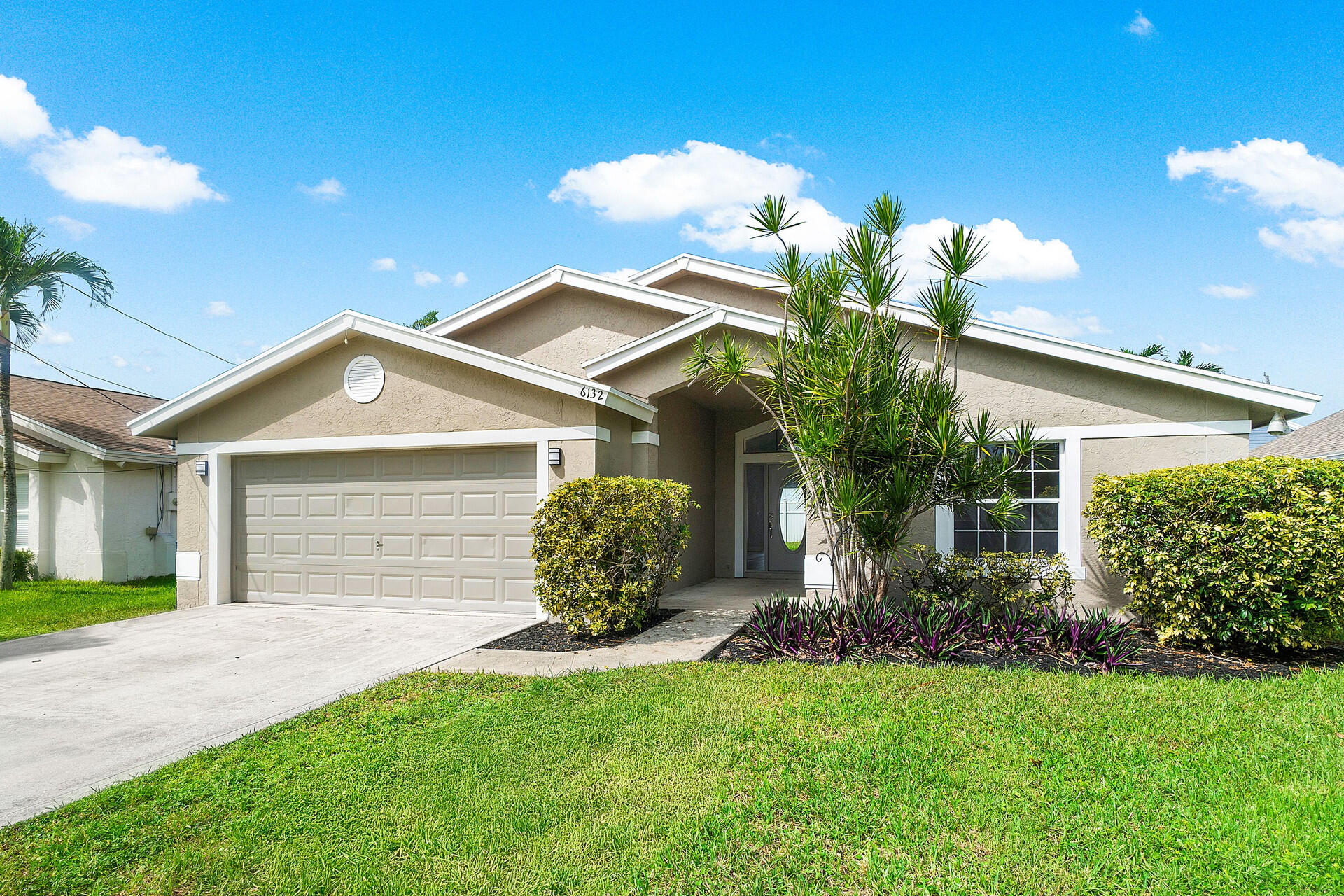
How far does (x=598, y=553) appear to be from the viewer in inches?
333

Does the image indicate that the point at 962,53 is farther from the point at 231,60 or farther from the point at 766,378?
the point at 231,60

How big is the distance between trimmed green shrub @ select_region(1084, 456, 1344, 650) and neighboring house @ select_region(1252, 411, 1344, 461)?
13.5m

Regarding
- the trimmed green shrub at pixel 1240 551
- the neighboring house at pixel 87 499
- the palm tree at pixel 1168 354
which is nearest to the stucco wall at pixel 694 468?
the trimmed green shrub at pixel 1240 551

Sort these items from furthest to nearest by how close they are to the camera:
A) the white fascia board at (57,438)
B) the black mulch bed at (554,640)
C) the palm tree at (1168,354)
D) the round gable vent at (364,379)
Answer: the palm tree at (1168,354), the white fascia board at (57,438), the round gable vent at (364,379), the black mulch bed at (554,640)

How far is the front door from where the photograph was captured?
14078 mm

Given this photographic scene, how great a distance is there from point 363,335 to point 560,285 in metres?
3.93

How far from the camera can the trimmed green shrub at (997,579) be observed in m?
8.45

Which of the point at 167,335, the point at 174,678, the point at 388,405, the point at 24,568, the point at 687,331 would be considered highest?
the point at 167,335

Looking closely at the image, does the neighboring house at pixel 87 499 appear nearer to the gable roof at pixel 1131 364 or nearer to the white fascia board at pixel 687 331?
the white fascia board at pixel 687 331

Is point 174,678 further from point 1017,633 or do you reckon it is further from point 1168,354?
point 1168,354

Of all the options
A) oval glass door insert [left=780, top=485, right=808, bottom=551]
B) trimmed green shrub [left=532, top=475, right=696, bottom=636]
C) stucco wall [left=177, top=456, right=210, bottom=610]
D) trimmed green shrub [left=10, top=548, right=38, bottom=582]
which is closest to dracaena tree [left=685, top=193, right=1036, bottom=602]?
trimmed green shrub [left=532, top=475, right=696, bottom=636]

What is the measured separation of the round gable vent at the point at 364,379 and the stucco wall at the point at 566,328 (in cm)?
328

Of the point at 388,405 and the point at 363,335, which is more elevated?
the point at 363,335

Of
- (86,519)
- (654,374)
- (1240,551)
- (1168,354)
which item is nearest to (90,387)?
(86,519)
